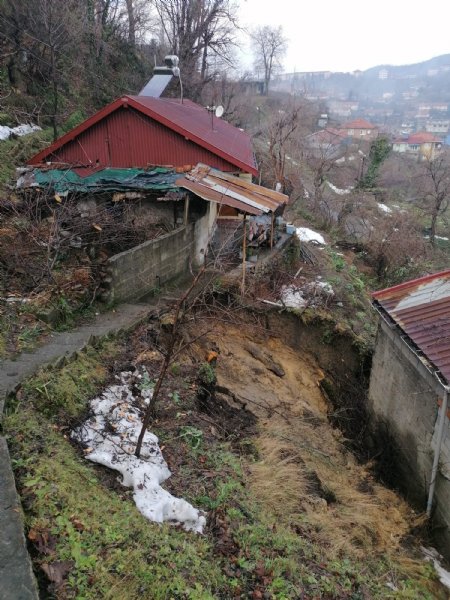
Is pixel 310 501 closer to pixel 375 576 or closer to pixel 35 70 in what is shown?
Answer: pixel 375 576

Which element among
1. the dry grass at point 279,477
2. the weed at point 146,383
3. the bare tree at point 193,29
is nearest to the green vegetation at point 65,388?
the weed at point 146,383

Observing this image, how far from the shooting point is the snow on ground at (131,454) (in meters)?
4.67

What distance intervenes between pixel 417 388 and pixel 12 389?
636cm

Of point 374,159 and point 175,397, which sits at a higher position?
point 374,159

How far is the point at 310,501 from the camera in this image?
238 inches

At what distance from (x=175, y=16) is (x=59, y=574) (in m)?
32.4

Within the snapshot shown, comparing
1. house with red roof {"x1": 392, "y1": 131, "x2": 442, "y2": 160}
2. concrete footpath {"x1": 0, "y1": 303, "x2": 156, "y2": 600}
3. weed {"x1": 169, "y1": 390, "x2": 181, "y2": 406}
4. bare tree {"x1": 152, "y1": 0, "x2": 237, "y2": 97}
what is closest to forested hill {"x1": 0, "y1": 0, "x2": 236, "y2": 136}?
bare tree {"x1": 152, "y1": 0, "x2": 237, "y2": 97}

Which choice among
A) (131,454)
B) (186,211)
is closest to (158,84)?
(186,211)

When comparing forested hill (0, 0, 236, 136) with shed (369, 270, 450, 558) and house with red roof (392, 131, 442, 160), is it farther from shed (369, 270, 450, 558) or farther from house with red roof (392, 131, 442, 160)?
house with red roof (392, 131, 442, 160)

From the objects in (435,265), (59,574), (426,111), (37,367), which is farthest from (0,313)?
(426,111)

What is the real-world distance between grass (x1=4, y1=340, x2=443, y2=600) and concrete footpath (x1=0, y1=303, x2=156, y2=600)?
0.16 metres

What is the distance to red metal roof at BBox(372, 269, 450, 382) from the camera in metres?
6.87

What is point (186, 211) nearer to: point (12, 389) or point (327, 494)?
point (12, 389)

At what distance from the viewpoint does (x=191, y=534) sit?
4520 mm
